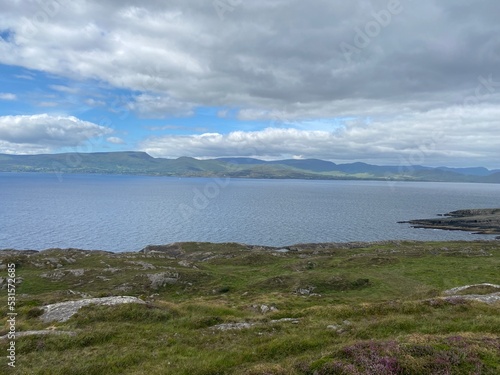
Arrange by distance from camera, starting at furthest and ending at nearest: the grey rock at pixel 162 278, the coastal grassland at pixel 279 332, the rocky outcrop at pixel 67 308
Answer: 1. the grey rock at pixel 162 278
2. the rocky outcrop at pixel 67 308
3. the coastal grassland at pixel 279 332

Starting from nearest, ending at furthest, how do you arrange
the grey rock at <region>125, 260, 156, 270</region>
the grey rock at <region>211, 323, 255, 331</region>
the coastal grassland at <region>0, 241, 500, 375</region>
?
the coastal grassland at <region>0, 241, 500, 375</region>, the grey rock at <region>211, 323, 255, 331</region>, the grey rock at <region>125, 260, 156, 270</region>

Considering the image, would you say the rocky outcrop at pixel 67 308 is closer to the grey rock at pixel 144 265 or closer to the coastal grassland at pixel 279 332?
the coastal grassland at pixel 279 332

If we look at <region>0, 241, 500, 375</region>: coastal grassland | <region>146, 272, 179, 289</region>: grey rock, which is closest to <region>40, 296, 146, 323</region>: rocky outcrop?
<region>0, 241, 500, 375</region>: coastal grassland

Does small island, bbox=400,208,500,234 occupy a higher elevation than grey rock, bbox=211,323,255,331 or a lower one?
lower

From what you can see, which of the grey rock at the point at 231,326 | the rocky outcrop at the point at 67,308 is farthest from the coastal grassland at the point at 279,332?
the rocky outcrop at the point at 67,308

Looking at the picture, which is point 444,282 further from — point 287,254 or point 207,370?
point 207,370

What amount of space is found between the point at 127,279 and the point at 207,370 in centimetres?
4230

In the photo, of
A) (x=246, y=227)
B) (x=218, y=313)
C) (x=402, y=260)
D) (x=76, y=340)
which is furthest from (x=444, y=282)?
(x=246, y=227)

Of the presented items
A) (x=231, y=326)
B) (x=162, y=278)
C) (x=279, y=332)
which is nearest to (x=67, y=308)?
(x=231, y=326)

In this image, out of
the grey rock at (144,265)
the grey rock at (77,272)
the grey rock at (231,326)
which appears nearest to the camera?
the grey rock at (231,326)

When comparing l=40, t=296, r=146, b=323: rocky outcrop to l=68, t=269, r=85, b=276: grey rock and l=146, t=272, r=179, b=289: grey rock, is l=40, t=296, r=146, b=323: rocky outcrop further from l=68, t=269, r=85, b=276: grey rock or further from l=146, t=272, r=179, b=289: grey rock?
l=68, t=269, r=85, b=276: grey rock

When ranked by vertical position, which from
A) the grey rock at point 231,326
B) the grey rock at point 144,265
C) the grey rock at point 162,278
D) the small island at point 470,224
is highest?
the grey rock at point 231,326

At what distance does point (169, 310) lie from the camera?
27.1 meters

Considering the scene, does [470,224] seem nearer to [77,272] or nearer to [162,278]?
[162,278]
